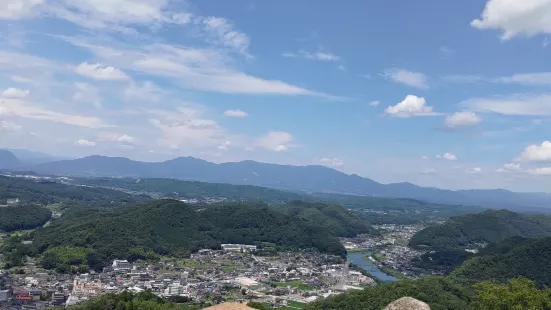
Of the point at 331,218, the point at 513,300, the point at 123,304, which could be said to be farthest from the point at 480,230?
the point at 123,304

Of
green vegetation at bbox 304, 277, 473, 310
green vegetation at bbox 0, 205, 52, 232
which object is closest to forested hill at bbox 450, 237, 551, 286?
green vegetation at bbox 304, 277, 473, 310

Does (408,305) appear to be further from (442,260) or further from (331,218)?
(331,218)

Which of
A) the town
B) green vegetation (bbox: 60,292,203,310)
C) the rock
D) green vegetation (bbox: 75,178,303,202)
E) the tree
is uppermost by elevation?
the rock

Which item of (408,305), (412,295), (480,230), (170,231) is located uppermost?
(408,305)

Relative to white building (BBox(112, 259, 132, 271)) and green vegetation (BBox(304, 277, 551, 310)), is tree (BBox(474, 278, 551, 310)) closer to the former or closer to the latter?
green vegetation (BBox(304, 277, 551, 310))

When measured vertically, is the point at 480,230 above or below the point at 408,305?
below

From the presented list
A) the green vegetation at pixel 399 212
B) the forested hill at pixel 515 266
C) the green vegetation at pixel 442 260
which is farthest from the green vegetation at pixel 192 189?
the forested hill at pixel 515 266
